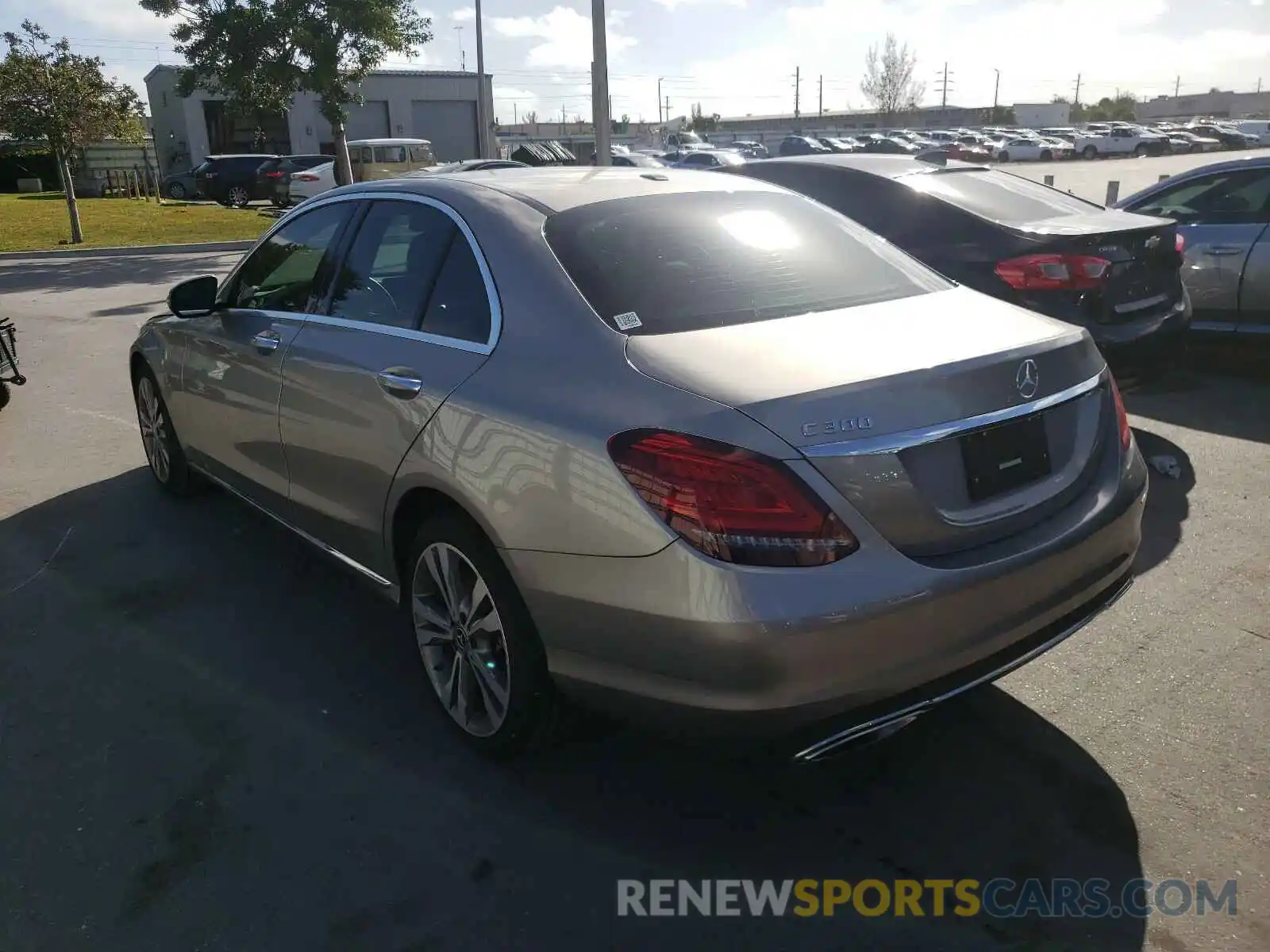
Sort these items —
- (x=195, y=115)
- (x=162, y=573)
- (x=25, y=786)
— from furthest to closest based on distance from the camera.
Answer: (x=195, y=115) → (x=162, y=573) → (x=25, y=786)

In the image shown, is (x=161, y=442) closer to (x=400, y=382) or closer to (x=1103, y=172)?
(x=400, y=382)

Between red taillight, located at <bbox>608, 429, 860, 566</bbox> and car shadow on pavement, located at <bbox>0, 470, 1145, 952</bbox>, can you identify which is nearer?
red taillight, located at <bbox>608, 429, 860, 566</bbox>

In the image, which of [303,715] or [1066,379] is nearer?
[1066,379]

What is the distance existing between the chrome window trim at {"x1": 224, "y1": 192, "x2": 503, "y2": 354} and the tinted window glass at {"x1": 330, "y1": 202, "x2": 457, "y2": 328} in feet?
0.07

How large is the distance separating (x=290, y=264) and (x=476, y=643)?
2.15m

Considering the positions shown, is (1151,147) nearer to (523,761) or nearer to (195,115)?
(195,115)

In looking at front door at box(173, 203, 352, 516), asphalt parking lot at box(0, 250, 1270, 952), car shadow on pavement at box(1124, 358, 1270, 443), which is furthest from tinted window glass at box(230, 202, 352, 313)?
car shadow on pavement at box(1124, 358, 1270, 443)

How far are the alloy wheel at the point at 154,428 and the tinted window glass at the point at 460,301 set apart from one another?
9.39ft

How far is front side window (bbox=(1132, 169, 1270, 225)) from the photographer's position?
758 cm

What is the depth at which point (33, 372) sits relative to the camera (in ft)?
29.8

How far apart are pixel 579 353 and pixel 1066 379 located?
4.50 ft

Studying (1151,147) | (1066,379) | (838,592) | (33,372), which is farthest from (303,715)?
(1151,147)

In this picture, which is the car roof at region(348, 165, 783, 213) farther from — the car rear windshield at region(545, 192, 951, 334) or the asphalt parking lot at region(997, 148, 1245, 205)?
the asphalt parking lot at region(997, 148, 1245, 205)

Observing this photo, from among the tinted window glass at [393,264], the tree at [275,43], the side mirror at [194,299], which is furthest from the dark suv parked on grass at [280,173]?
the tinted window glass at [393,264]
